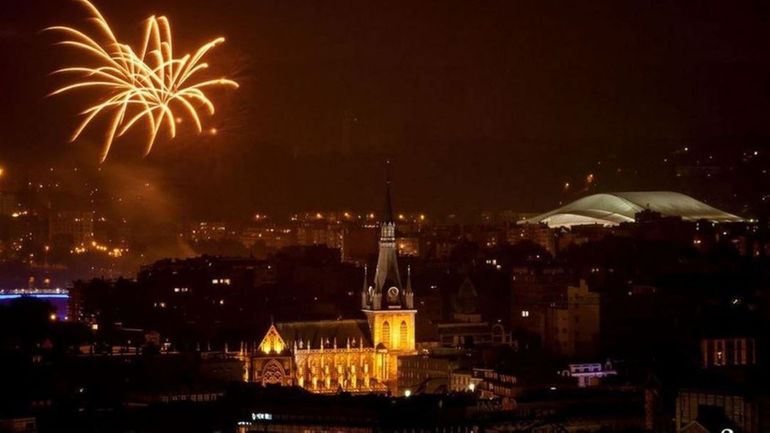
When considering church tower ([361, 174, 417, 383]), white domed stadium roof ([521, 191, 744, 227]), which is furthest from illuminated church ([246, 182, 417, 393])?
white domed stadium roof ([521, 191, 744, 227])

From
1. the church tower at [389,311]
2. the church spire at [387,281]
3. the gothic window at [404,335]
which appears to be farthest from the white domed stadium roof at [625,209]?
the gothic window at [404,335]

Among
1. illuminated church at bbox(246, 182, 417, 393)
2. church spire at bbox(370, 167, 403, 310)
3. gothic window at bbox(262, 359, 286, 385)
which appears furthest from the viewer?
church spire at bbox(370, 167, 403, 310)

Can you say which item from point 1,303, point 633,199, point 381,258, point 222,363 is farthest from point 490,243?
point 222,363

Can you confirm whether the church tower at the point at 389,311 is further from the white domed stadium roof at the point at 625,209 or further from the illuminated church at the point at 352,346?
the white domed stadium roof at the point at 625,209

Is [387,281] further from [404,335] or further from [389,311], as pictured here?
[404,335]

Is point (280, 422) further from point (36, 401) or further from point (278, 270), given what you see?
point (278, 270)

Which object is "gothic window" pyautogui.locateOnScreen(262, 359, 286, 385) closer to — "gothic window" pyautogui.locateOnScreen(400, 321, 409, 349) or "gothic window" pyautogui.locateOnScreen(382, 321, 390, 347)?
"gothic window" pyautogui.locateOnScreen(382, 321, 390, 347)

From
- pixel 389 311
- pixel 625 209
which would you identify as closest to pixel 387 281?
pixel 389 311
